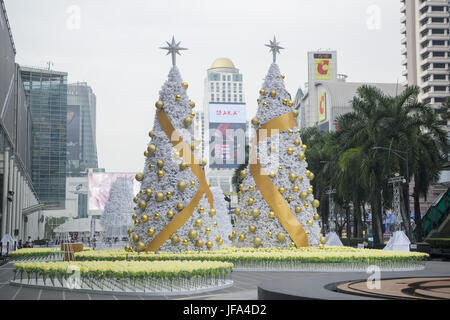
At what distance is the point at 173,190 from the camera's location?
2395cm

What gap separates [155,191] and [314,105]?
4653 inches

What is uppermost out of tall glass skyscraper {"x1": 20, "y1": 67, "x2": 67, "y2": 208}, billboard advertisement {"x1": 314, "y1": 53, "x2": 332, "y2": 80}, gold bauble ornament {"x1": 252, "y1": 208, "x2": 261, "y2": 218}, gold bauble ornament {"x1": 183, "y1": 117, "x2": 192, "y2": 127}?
billboard advertisement {"x1": 314, "y1": 53, "x2": 332, "y2": 80}

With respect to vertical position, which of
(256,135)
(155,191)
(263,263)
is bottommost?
(263,263)

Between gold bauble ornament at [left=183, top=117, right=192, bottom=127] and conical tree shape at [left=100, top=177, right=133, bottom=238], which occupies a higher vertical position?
gold bauble ornament at [left=183, top=117, right=192, bottom=127]

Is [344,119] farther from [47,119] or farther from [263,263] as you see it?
[47,119]

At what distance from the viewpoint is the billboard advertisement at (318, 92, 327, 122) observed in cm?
12731

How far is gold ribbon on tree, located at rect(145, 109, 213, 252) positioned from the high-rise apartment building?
82.1 meters

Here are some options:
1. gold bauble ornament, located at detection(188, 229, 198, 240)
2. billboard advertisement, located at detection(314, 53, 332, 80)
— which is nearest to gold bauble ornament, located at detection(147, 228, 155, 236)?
gold bauble ornament, located at detection(188, 229, 198, 240)

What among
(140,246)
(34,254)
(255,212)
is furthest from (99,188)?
(140,246)

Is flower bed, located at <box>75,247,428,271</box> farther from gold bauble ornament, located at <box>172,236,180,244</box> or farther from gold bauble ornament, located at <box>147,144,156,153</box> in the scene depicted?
gold bauble ornament, located at <box>147,144,156,153</box>

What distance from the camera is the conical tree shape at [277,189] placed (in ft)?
83.6
